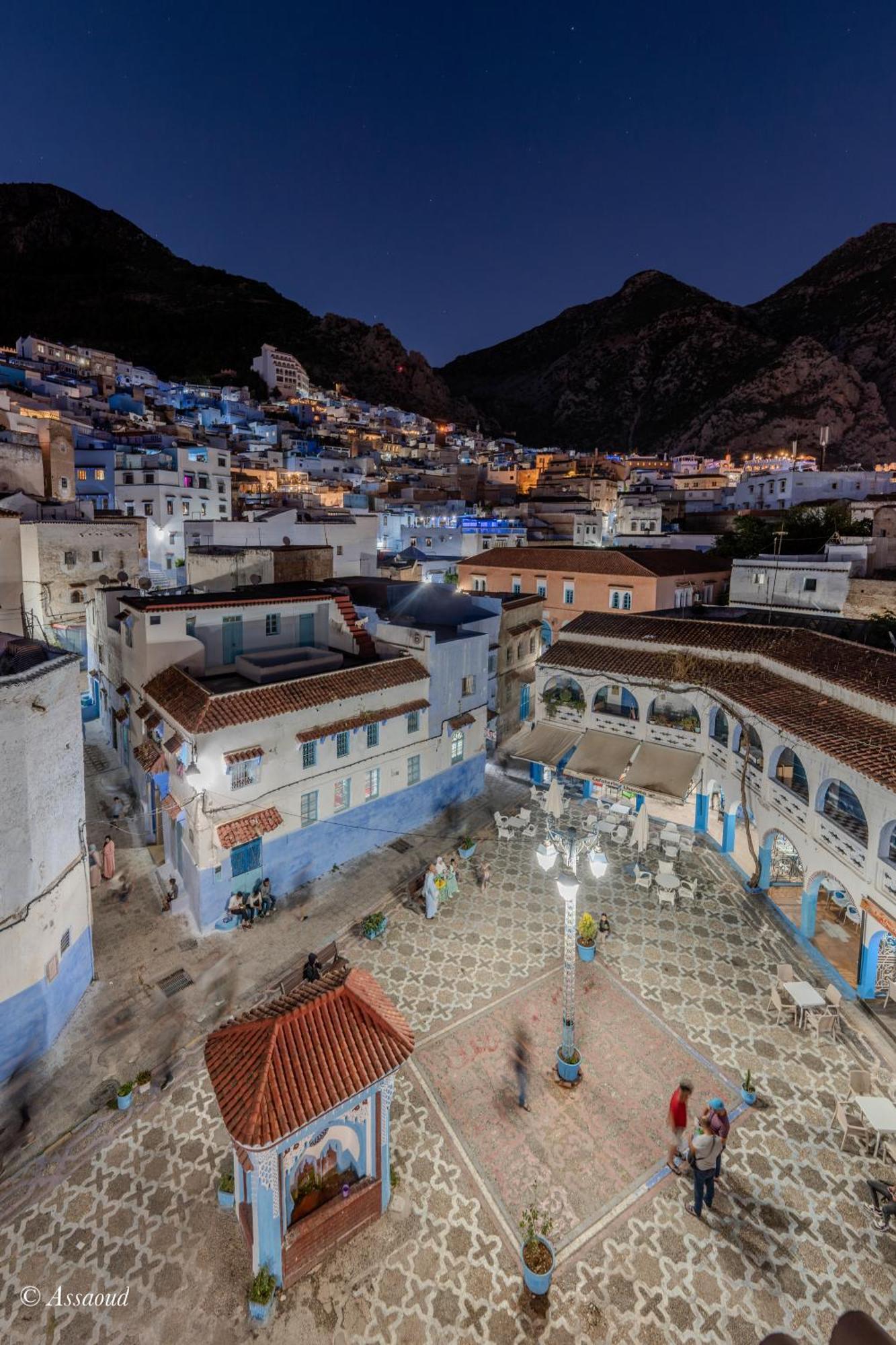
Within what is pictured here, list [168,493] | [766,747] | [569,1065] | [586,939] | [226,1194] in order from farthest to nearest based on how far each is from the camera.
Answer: [168,493], [766,747], [586,939], [569,1065], [226,1194]

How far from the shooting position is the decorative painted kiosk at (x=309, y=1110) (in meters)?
7.92

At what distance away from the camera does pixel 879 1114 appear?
34.6 feet

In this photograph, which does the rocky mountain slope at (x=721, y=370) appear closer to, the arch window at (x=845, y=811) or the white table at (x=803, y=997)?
the arch window at (x=845, y=811)

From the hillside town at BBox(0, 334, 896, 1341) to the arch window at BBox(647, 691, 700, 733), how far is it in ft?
0.36

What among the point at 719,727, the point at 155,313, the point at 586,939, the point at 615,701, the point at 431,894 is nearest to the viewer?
the point at 586,939

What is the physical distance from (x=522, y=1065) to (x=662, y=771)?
11090mm

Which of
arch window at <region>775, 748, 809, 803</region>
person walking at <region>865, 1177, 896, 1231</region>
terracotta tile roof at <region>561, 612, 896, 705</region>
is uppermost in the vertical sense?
terracotta tile roof at <region>561, 612, 896, 705</region>

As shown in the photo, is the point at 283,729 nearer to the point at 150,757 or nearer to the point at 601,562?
the point at 150,757

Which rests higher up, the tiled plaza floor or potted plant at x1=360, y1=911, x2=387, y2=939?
potted plant at x1=360, y1=911, x2=387, y2=939

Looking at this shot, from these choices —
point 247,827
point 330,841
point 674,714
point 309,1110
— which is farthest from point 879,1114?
point 247,827

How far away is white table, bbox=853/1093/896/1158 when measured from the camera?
10312mm

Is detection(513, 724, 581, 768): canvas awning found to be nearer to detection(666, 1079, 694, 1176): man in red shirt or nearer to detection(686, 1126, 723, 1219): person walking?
detection(666, 1079, 694, 1176): man in red shirt

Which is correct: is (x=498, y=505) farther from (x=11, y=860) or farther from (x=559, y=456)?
(x=11, y=860)

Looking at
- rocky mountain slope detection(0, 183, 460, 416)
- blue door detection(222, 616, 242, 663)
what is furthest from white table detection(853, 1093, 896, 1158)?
rocky mountain slope detection(0, 183, 460, 416)
